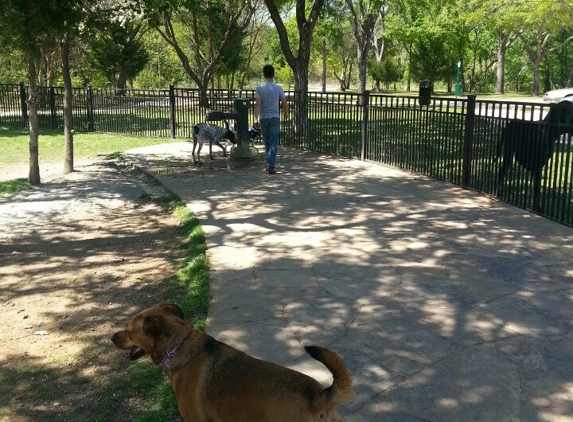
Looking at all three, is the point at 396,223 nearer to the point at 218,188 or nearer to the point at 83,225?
the point at 218,188

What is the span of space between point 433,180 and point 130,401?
25.9 feet

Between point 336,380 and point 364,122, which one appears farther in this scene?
point 364,122

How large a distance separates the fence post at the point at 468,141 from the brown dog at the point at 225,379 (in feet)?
23.2

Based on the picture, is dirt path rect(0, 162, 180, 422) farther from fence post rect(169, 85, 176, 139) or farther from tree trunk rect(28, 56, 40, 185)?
fence post rect(169, 85, 176, 139)

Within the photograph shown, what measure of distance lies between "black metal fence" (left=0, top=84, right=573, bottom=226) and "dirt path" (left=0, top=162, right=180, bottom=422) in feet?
15.4

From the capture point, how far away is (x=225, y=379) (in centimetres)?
312

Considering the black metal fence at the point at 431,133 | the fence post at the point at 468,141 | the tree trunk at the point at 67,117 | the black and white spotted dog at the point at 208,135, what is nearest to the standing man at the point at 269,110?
the black and white spotted dog at the point at 208,135

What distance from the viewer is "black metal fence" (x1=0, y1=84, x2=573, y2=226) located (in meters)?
7.86

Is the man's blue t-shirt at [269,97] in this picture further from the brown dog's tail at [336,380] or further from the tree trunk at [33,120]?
the brown dog's tail at [336,380]

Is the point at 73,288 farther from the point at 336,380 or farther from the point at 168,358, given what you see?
the point at 336,380

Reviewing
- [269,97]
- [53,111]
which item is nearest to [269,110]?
[269,97]

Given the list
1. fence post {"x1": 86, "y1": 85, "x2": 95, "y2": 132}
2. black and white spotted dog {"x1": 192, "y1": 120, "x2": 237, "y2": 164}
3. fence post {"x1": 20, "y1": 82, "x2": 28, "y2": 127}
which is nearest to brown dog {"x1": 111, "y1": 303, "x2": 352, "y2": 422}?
black and white spotted dog {"x1": 192, "y1": 120, "x2": 237, "y2": 164}

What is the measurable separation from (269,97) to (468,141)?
3.86m

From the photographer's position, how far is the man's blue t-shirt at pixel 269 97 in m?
11.4
